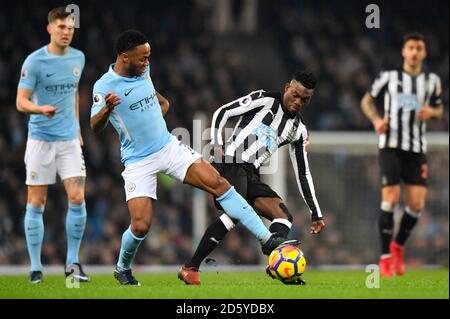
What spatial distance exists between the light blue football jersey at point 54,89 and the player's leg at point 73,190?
12 centimetres

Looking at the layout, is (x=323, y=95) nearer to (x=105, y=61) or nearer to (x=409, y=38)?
(x=105, y=61)

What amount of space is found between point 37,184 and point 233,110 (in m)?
1.99

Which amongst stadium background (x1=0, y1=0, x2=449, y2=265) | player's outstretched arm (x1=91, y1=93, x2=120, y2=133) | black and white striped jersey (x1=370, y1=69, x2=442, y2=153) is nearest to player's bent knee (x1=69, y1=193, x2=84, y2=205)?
player's outstretched arm (x1=91, y1=93, x2=120, y2=133)

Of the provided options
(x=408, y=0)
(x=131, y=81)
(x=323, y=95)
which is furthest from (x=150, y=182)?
(x=408, y=0)

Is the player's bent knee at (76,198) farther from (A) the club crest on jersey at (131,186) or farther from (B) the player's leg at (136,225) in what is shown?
(A) the club crest on jersey at (131,186)

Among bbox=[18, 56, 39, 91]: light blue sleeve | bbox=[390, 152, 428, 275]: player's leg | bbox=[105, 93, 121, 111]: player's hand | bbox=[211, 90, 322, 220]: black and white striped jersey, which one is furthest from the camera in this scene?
bbox=[390, 152, 428, 275]: player's leg

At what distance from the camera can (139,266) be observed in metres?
13.9

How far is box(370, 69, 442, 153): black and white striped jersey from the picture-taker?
34.0ft

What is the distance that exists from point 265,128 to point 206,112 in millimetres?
8837

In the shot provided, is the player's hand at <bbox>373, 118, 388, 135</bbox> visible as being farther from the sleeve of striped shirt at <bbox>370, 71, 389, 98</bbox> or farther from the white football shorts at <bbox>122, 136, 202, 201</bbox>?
the white football shorts at <bbox>122, 136, 202, 201</bbox>

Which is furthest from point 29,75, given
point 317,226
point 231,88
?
point 231,88

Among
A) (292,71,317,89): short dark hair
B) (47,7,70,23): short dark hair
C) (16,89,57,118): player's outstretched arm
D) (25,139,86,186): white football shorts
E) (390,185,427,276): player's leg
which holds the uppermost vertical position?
(47,7,70,23): short dark hair

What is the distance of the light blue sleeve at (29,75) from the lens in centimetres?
840

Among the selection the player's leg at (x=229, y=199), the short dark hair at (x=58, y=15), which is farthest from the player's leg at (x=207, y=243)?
the short dark hair at (x=58, y=15)
